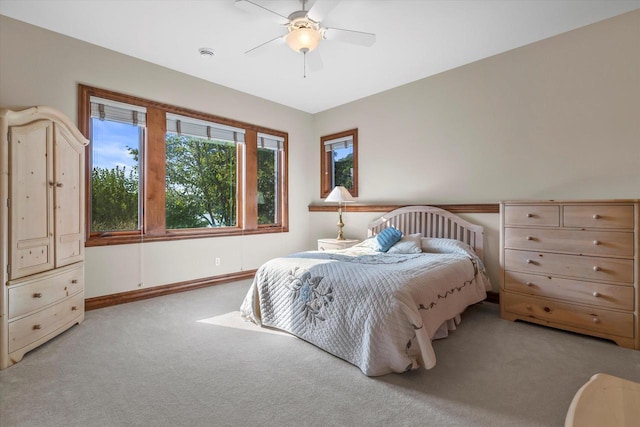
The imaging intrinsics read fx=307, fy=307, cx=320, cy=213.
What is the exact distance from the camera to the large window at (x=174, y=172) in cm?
335

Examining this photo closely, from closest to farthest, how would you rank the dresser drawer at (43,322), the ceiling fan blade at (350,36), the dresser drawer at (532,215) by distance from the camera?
the dresser drawer at (43,322) → the ceiling fan blade at (350,36) → the dresser drawer at (532,215)

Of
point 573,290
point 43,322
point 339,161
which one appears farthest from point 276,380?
point 339,161

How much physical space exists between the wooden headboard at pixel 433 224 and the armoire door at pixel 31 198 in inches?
141

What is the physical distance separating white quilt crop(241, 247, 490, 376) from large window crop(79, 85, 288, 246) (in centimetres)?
181

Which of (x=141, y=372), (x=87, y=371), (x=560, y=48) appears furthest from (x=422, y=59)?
(x=87, y=371)

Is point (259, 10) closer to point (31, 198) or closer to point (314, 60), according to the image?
point (314, 60)

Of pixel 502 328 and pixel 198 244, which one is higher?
pixel 198 244

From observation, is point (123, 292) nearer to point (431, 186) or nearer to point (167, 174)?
point (167, 174)

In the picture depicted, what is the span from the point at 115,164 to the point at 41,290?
5.26 feet

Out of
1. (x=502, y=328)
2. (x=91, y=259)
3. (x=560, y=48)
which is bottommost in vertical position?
(x=502, y=328)

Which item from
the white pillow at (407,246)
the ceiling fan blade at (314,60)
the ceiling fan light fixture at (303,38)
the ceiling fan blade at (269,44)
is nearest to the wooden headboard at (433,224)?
the white pillow at (407,246)

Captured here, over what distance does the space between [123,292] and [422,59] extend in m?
4.28

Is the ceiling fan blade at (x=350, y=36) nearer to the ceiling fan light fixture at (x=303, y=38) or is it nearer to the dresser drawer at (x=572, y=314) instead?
the ceiling fan light fixture at (x=303, y=38)

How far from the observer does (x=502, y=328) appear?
272cm
